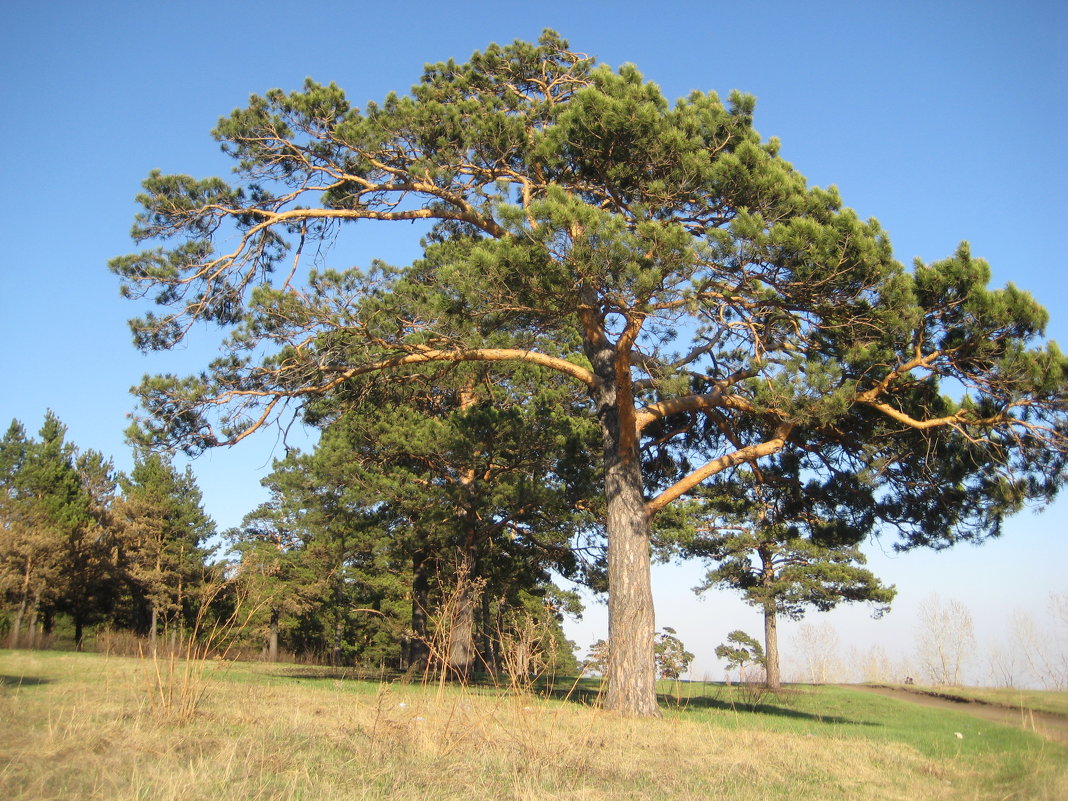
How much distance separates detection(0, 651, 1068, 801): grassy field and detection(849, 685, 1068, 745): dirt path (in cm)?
32

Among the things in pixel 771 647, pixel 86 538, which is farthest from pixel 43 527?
pixel 771 647

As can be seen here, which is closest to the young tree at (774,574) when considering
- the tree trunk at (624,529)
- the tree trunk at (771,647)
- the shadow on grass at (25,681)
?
the tree trunk at (771,647)

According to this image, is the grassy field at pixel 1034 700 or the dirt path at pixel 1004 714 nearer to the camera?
the dirt path at pixel 1004 714

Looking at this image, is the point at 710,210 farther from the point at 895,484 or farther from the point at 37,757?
the point at 37,757

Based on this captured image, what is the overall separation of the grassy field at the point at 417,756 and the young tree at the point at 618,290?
2.97 m

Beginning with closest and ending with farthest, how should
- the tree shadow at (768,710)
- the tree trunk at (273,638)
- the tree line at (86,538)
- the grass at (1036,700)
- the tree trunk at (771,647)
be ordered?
the grass at (1036,700) → the tree shadow at (768,710) → the tree trunk at (771,647) → the tree line at (86,538) → the tree trunk at (273,638)

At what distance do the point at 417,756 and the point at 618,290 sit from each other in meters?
5.16

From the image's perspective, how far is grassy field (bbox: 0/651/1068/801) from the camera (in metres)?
3.67

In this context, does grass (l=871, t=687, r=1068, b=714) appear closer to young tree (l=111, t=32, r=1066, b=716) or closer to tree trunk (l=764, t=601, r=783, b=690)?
young tree (l=111, t=32, r=1066, b=716)

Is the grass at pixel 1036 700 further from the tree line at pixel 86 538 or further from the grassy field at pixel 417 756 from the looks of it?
the tree line at pixel 86 538

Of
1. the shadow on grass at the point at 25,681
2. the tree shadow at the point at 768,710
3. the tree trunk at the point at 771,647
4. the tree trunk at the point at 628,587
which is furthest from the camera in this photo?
the tree trunk at the point at 771,647

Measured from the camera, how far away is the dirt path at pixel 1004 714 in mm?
7336

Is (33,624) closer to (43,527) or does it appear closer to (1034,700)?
(43,527)

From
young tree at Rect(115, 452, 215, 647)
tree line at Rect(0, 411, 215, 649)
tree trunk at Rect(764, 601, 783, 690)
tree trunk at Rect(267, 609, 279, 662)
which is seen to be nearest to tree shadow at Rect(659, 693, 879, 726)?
tree trunk at Rect(764, 601, 783, 690)
